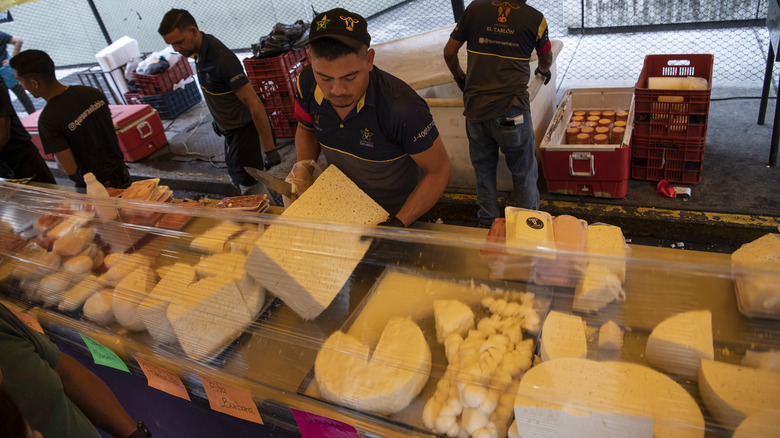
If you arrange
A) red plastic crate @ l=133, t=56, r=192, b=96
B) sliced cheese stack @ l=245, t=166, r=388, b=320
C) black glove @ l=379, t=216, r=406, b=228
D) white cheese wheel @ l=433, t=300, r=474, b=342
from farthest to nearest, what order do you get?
1. red plastic crate @ l=133, t=56, r=192, b=96
2. black glove @ l=379, t=216, r=406, b=228
3. sliced cheese stack @ l=245, t=166, r=388, b=320
4. white cheese wheel @ l=433, t=300, r=474, b=342

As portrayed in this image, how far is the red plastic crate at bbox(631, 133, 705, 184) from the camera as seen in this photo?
11.7ft

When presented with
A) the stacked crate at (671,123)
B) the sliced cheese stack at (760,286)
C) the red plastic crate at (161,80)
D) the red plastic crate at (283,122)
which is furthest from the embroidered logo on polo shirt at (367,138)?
the red plastic crate at (161,80)

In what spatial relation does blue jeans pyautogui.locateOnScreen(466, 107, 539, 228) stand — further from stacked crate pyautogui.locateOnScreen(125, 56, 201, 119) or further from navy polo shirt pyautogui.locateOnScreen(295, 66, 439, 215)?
stacked crate pyautogui.locateOnScreen(125, 56, 201, 119)

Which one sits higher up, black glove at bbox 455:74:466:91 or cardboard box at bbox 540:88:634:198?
black glove at bbox 455:74:466:91

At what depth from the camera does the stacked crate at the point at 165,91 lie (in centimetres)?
670

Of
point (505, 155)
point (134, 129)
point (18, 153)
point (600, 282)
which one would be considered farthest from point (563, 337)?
point (134, 129)

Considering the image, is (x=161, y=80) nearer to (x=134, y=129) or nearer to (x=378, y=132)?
(x=134, y=129)

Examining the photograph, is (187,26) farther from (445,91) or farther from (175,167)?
(175,167)

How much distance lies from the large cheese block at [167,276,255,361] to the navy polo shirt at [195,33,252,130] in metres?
2.41

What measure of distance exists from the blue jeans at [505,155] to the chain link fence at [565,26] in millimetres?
2710

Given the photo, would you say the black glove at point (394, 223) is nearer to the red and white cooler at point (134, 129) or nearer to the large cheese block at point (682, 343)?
the large cheese block at point (682, 343)

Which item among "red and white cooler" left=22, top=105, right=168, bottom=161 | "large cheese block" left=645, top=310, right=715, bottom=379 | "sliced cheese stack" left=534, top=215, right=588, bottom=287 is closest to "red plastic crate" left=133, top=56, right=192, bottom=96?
"red and white cooler" left=22, top=105, right=168, bottom=161

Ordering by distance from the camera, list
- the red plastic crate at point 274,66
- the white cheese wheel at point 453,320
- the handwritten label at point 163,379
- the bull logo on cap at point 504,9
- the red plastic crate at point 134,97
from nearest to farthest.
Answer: the white cheese wheel at point 453,320, the handwritten label at point 163,379, the bull logo on cap at point 504,9, the red plastic crate at point 274,66, the red plastic crate at point 134,97

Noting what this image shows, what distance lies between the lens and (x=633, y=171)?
3938mm
